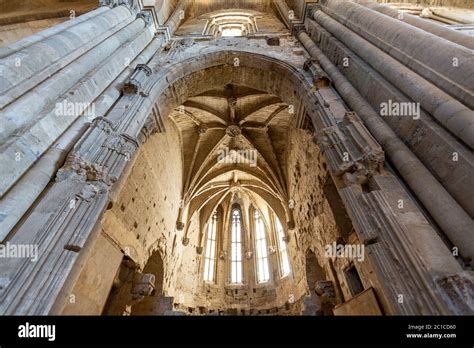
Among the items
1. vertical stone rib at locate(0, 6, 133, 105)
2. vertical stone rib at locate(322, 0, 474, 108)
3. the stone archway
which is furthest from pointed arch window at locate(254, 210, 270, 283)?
vertical stone rib at locate(0, 6, 133, 105)

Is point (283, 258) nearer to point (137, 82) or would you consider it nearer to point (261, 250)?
point (261, 250)

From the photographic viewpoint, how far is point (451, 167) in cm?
323

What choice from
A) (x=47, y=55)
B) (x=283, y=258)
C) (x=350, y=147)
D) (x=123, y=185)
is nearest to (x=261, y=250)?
(x=283, y=258)

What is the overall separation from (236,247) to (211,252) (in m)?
1.81

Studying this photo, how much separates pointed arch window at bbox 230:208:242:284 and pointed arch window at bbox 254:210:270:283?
45.5 inches

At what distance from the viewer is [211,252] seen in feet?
52.4

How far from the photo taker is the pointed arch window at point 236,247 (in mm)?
15484

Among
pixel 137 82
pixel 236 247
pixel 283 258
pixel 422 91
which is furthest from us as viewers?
pixel 236 247

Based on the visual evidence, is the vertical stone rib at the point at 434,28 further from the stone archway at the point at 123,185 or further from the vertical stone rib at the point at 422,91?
the stone archway at the point at 123,185

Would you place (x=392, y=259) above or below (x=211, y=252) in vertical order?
below

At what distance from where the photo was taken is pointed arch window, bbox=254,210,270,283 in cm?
1517

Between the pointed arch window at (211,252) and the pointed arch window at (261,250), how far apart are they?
9.27 ft
